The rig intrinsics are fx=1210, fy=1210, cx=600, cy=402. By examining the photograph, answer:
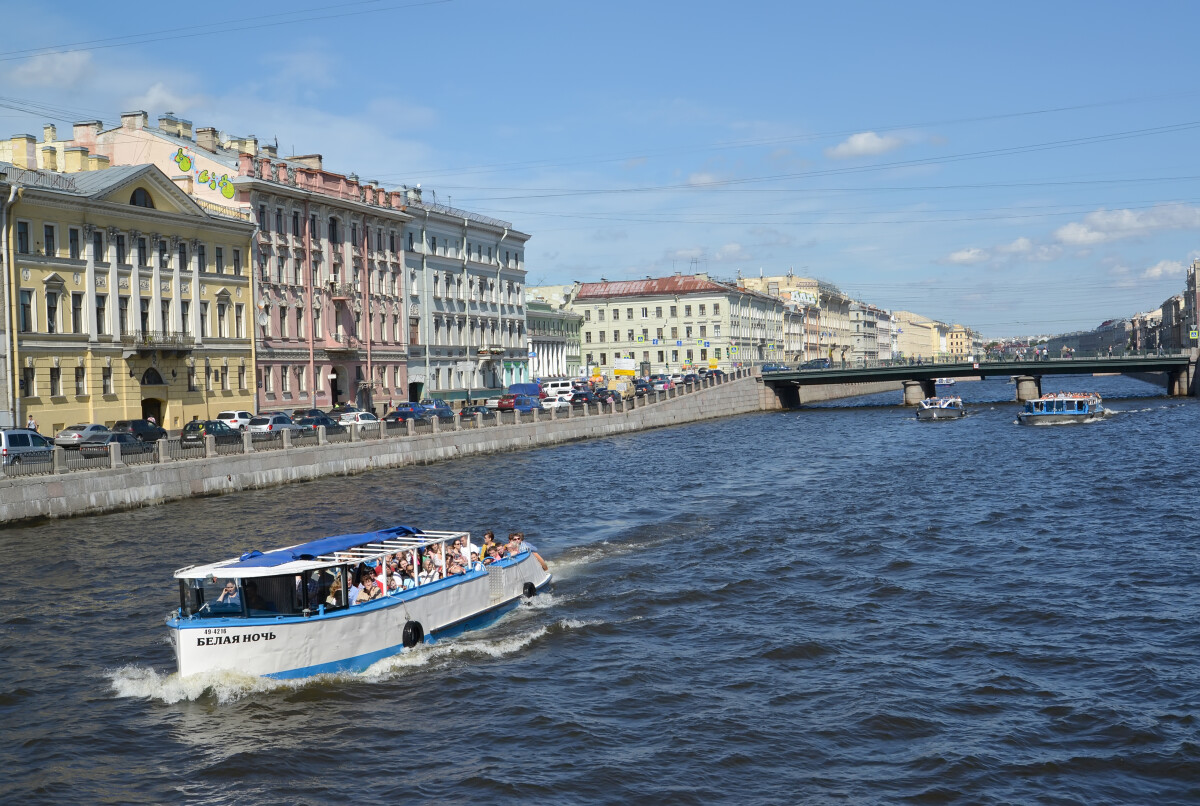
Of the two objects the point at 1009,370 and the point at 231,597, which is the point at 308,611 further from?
the point at 1009,370

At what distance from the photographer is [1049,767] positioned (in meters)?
12.7

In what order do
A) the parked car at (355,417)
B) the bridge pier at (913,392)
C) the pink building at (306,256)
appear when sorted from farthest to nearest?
the bridge pier at (913,392)
the pink building at (306,256)
the parked car at (355,417)

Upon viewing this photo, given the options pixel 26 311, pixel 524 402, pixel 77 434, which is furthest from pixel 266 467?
pixel 524 402

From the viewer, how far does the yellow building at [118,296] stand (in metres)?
41.6

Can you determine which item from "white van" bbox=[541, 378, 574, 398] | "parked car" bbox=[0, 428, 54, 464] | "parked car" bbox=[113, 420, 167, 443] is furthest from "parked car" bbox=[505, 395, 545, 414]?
"parked car" bbox=[0, 428, 54, 464]

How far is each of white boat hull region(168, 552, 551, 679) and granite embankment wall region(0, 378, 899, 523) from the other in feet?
49.7

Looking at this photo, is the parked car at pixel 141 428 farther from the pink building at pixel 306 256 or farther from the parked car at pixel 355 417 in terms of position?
the pink building at pixel 306 256

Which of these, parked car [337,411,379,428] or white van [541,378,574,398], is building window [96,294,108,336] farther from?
white van [541,378,574,398]

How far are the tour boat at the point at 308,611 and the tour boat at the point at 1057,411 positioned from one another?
5572cm

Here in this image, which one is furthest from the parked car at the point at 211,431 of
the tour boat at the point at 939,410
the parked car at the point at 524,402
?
the tour boat at the point at 939,410

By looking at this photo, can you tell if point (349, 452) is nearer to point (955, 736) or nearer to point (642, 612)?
point (642, 612)

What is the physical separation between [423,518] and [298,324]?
103ft

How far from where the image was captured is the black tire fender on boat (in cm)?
1700

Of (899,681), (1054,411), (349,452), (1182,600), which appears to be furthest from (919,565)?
(1054,411)
